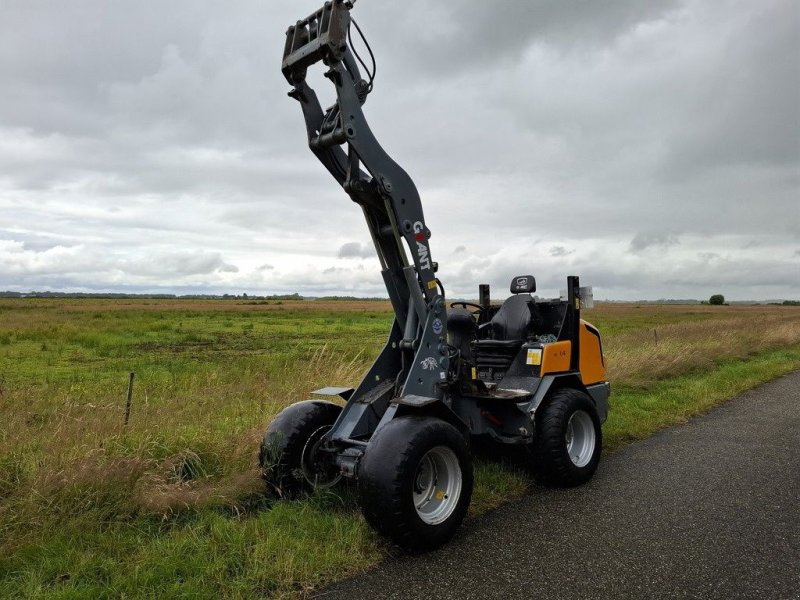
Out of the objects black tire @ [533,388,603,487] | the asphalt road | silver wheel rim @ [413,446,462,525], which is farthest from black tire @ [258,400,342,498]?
black tire @ [533,388,603,487]

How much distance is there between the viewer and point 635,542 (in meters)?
4.48

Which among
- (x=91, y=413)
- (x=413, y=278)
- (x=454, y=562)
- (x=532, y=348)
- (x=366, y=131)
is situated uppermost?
(x=366, y=131)

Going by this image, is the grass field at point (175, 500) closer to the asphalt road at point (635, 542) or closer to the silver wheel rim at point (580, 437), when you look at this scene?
the asphalt road at point (635, 542)

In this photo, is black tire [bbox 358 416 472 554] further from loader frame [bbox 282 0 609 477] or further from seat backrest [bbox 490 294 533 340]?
seat backrest [bbox 490 294 533 340]

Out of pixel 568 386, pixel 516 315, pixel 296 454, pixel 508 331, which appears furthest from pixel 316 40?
pixel 568 386

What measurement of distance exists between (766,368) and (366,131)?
529 inches

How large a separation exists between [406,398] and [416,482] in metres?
0.65

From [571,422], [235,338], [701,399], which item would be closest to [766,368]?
[701,399]

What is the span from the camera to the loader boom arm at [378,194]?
469 centimetres

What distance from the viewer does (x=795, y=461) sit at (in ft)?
21.7

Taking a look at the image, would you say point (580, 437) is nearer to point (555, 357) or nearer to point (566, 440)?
point (566, 440)

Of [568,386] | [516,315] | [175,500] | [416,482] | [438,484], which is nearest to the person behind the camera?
[416,482]

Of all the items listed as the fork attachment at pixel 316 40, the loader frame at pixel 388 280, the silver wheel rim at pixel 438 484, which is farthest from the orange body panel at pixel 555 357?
the fork attachment at pixel 316 40

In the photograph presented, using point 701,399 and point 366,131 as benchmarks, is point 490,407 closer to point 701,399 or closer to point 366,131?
point 366,131
